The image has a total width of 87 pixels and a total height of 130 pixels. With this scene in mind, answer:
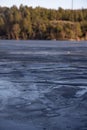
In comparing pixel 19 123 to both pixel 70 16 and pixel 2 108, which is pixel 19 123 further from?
pixel 70 16

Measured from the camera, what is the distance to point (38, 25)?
175750mm

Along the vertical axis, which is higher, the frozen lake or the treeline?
the frozen lake

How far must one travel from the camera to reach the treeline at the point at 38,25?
170750 millimetres

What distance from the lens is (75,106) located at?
1552 cm

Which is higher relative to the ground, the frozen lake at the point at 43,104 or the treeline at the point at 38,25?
the frozen lake at the point at 43,104

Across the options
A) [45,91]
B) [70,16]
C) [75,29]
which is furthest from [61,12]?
[45,91]

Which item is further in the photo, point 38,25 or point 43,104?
point 38,25

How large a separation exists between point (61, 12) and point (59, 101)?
17897 cm

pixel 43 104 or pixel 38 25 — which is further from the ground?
pixel 43 104

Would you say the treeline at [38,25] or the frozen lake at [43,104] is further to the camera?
the treeline at [38,25]

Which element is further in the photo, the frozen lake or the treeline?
the treeline

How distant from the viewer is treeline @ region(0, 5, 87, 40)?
6722 inches

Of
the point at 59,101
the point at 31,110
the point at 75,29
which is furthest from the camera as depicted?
the point at 75,29

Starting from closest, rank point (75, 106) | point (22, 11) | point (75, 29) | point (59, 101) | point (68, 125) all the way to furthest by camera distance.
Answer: point (68, 125), point (75, 106), point (59, 101), point (75, 29), point (22, 11)
